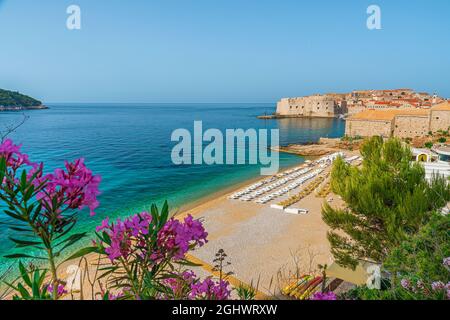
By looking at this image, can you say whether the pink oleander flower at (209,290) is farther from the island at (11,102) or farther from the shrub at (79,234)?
the island at (11,102)

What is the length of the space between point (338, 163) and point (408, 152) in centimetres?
180

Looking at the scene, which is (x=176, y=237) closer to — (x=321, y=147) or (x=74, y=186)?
(x=74, y=186)

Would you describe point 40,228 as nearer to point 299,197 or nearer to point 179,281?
point 179,281

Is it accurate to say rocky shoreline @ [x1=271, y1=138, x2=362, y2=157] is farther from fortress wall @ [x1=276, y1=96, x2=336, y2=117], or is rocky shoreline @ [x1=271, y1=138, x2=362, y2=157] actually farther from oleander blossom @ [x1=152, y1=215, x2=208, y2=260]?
fortress wall @ [x1=276, y1=96, x2=336, y2=117]

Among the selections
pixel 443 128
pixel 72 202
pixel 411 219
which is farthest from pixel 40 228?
pixel 443 128

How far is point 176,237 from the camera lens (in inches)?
62.5

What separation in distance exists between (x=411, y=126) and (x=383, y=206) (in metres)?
30.5

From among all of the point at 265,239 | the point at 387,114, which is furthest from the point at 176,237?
the point at 387,114

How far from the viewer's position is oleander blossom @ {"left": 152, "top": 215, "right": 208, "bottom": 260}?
158cm

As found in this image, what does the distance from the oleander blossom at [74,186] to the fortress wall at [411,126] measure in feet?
118

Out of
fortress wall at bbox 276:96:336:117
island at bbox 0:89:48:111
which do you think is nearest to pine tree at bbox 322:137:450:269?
island at bbox 0:89:48:111
